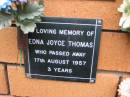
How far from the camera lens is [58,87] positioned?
5.08 feet

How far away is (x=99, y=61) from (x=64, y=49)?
181 millimetres

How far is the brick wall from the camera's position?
1.34 m

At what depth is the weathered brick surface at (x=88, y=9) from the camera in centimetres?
133

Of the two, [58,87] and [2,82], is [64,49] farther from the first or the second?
[2,82]

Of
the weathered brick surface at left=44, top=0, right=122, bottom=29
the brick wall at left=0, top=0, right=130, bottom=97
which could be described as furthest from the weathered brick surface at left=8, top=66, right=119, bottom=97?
the weathered brick surface at left=44, top=0, right=122, bottom=29

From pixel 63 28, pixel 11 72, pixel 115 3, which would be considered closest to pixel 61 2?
pixel 63 28

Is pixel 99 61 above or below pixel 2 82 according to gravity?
above

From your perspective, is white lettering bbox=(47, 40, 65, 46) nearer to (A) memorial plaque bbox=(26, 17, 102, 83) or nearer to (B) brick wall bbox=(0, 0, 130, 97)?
(A) memorial plaque bbox=(26, 17, 102, 83)

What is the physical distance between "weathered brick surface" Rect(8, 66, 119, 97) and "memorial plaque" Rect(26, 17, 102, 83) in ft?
0.12

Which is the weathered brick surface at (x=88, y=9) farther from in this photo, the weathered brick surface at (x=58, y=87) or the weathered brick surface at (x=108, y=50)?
the weathered brick surface at (x=58, y=87)

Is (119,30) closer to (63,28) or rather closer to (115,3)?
(115,3)

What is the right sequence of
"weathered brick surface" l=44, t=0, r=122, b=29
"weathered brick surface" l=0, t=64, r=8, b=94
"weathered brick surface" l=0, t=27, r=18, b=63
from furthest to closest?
"weathered brick surface" l=0, t=64, r=8, b=94 → "weathered brick surface" l=0, t=27, r=18, b=63 → "weathered brick surface" l=44, t=0, r=122, b=29

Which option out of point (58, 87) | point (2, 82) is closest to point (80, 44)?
point (58, 87)

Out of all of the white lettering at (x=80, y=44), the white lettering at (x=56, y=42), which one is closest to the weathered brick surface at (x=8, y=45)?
the white lettering at (x=56, y=42)
